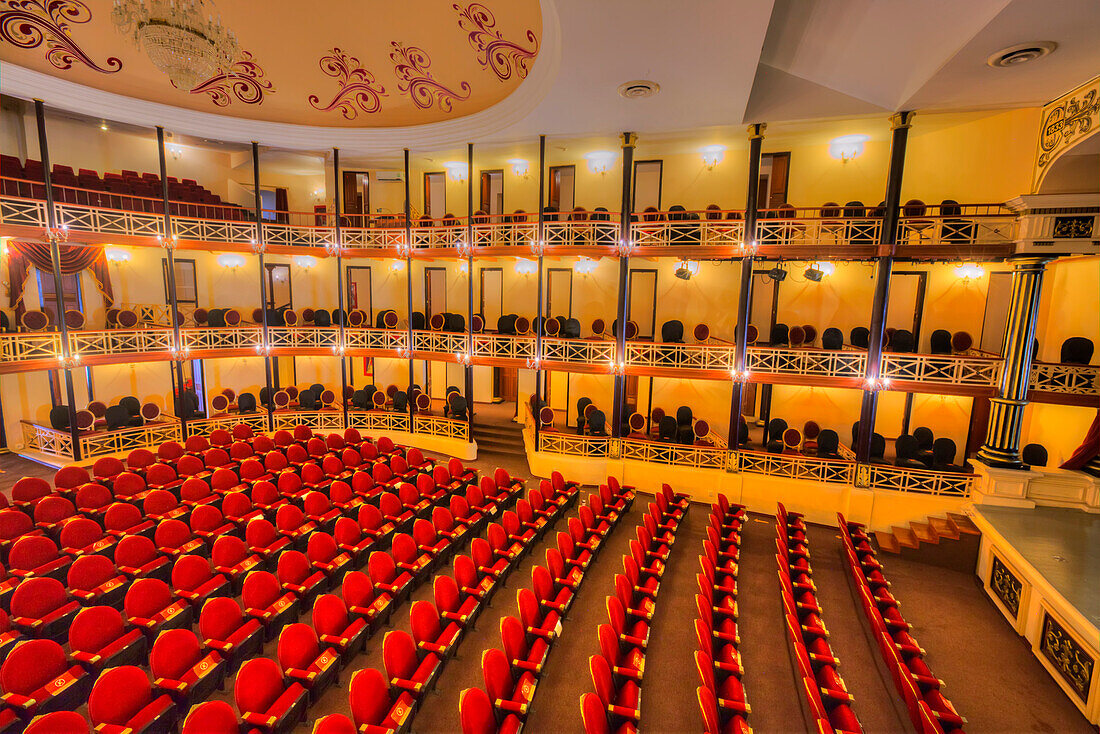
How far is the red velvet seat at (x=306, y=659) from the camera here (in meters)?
5.32

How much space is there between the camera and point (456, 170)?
16781 millimetres

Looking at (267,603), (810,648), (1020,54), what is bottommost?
(810,648)

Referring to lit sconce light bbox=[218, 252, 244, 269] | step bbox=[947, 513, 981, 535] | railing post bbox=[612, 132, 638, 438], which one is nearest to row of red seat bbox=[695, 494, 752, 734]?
railing post bbox=[612, 132, 638, 438]

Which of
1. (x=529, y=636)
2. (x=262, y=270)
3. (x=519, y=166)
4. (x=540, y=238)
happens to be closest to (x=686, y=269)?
(x=540, y=238)

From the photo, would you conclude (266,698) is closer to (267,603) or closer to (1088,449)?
(267,603)

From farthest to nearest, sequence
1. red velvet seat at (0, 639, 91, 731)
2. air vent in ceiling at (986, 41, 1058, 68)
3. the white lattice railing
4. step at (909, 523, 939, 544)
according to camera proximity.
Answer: step at (909, 523, 939, 544)
the white lattice railing
air vent in ceiling at (986, 41, 1058, 68)
red velvet seat at (0, 639, 91, 731)

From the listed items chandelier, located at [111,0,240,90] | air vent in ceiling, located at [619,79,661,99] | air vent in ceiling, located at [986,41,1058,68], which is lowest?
chandelier, located at [111,0,240,90]

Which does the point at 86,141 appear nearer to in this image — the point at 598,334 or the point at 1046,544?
the point at 598,334

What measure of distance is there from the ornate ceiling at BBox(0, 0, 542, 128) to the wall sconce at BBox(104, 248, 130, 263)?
15.8 ft

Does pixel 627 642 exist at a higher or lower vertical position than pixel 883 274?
lower

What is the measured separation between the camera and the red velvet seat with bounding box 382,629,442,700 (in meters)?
5.24

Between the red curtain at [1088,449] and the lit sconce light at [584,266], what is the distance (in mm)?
12015

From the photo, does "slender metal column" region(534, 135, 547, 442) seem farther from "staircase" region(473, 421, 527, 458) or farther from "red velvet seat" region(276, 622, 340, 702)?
"red velvet seat" region(276, 622, 340, 702)

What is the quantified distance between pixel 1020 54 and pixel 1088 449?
7.59 metres
